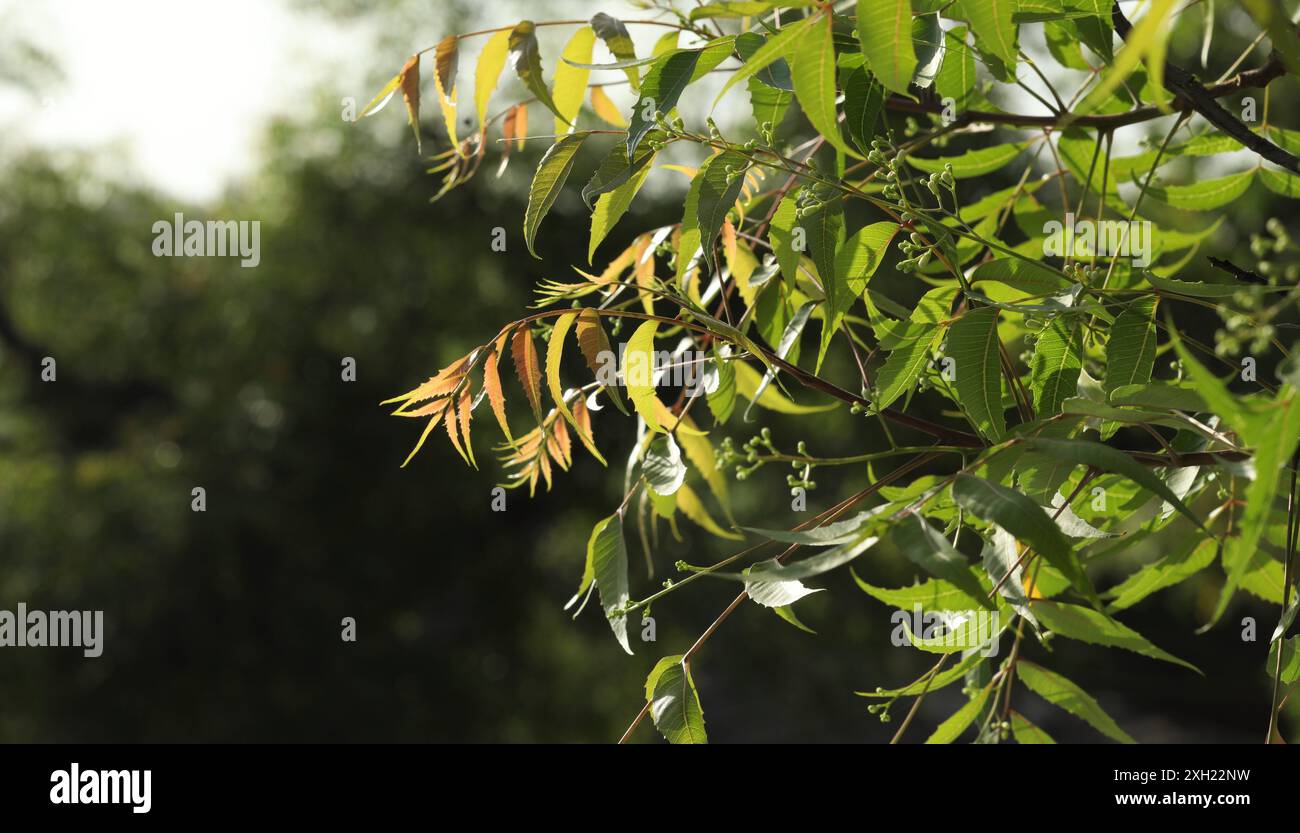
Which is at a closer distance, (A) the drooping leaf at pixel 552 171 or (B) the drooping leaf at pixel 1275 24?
(B) the drooping leaf at pixel 1275 24

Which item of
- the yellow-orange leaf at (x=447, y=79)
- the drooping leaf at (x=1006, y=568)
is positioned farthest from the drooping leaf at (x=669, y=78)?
the drooping leaf at (x=1006, y=568)

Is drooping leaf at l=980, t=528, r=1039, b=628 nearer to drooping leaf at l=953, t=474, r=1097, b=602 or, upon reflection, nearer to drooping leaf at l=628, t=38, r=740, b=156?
drooping leaf at l=953, t=474, r=1097, b=602

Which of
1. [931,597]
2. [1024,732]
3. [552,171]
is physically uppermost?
[552,171]

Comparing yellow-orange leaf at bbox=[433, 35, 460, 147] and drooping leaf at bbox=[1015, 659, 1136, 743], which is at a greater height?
yellow-orange leaf at bbox=[433, 35, 460, 147]

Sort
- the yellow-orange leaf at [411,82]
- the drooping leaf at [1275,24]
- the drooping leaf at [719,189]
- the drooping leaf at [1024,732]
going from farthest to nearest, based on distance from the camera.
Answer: the drooping leaf at [1024,732] → the yellow-orange leaf at [411,82] → the drooping leaf at [719,189] → the drooping leaf at [1275,24]

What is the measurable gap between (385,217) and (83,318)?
1160 millimetres

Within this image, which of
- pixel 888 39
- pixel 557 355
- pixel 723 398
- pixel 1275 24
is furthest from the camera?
pixel 723 398

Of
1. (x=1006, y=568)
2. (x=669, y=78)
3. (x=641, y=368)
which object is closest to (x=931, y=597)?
(x=1006, y=568)

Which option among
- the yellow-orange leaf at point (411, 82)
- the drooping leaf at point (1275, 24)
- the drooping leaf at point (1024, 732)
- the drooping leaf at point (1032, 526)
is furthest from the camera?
the drooping leaf at point (1024, 732)

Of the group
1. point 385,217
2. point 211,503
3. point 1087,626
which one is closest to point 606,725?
point 211,503

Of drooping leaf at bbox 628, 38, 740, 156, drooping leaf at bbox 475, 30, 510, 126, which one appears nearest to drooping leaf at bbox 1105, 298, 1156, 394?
drooping leaf at bbox 628, 38, 740, 156

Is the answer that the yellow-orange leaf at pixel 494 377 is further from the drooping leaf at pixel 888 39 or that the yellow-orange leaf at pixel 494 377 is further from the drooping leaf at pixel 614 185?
the drooping leaf at pixel 888 39

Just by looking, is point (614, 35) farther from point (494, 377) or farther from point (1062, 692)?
point (1062, 692)

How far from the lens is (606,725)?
11.5ft
